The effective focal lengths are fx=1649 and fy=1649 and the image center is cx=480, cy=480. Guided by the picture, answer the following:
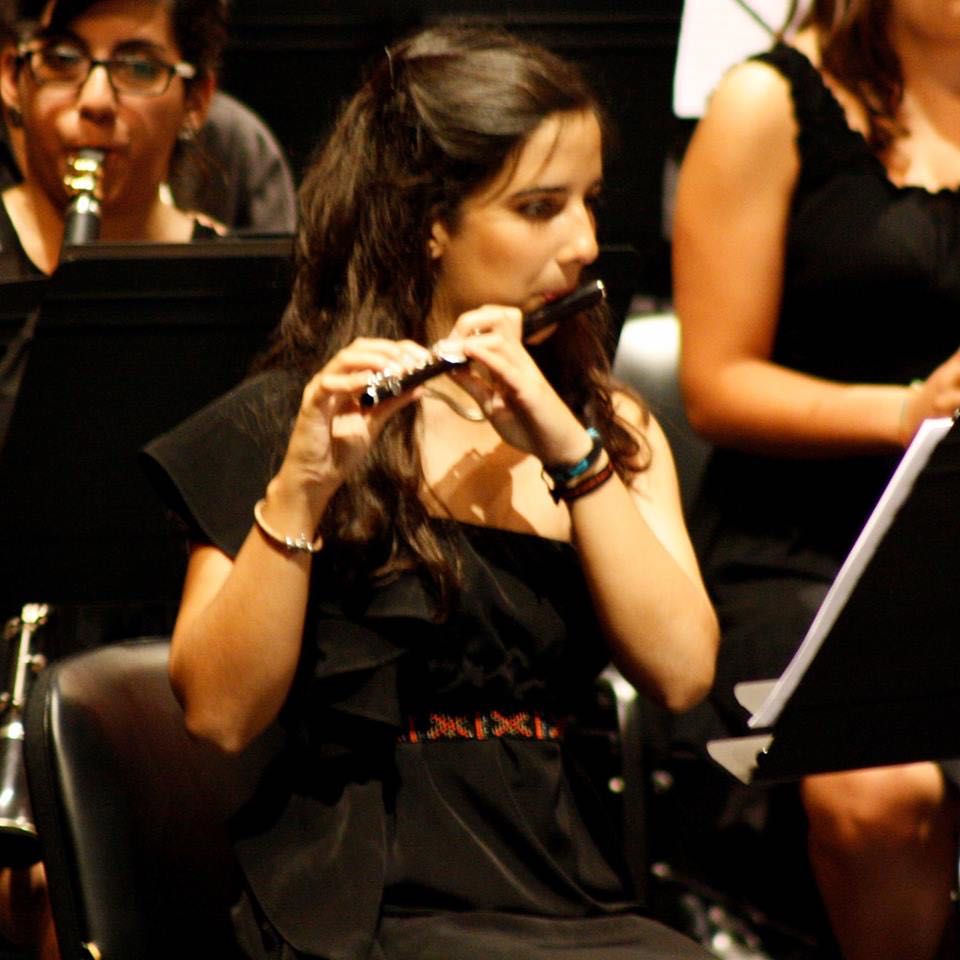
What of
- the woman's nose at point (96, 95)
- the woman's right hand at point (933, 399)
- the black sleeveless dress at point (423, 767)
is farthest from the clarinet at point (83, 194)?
the woman's right hand at point (933, 399)

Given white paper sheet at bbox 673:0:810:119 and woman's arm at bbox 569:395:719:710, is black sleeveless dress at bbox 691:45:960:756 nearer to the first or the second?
woman's arm at bbox 569:395:719:710

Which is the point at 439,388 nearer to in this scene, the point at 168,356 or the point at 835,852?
the point at 168,356

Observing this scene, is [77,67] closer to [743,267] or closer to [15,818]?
[743,267]

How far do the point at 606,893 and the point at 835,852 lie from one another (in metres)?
0.34

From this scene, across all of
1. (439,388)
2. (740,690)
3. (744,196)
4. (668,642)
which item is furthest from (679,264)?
(740,690)

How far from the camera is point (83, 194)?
202 cm

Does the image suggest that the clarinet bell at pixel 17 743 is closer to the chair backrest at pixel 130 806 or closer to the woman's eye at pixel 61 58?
the chair backrest at pixel 130 806

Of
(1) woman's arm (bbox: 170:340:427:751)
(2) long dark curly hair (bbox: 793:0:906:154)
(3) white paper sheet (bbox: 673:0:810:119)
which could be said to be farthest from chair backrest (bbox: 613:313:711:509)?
(1) woman's arm (bbox: 170:340:427:751)

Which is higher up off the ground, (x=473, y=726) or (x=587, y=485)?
(x=587, y=485)

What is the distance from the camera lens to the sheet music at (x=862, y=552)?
1.15 metres

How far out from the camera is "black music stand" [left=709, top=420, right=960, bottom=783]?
117 cm

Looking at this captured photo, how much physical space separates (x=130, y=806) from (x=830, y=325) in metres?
0.97

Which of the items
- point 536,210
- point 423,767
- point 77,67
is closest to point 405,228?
point 536,210

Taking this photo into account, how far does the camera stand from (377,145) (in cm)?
159
